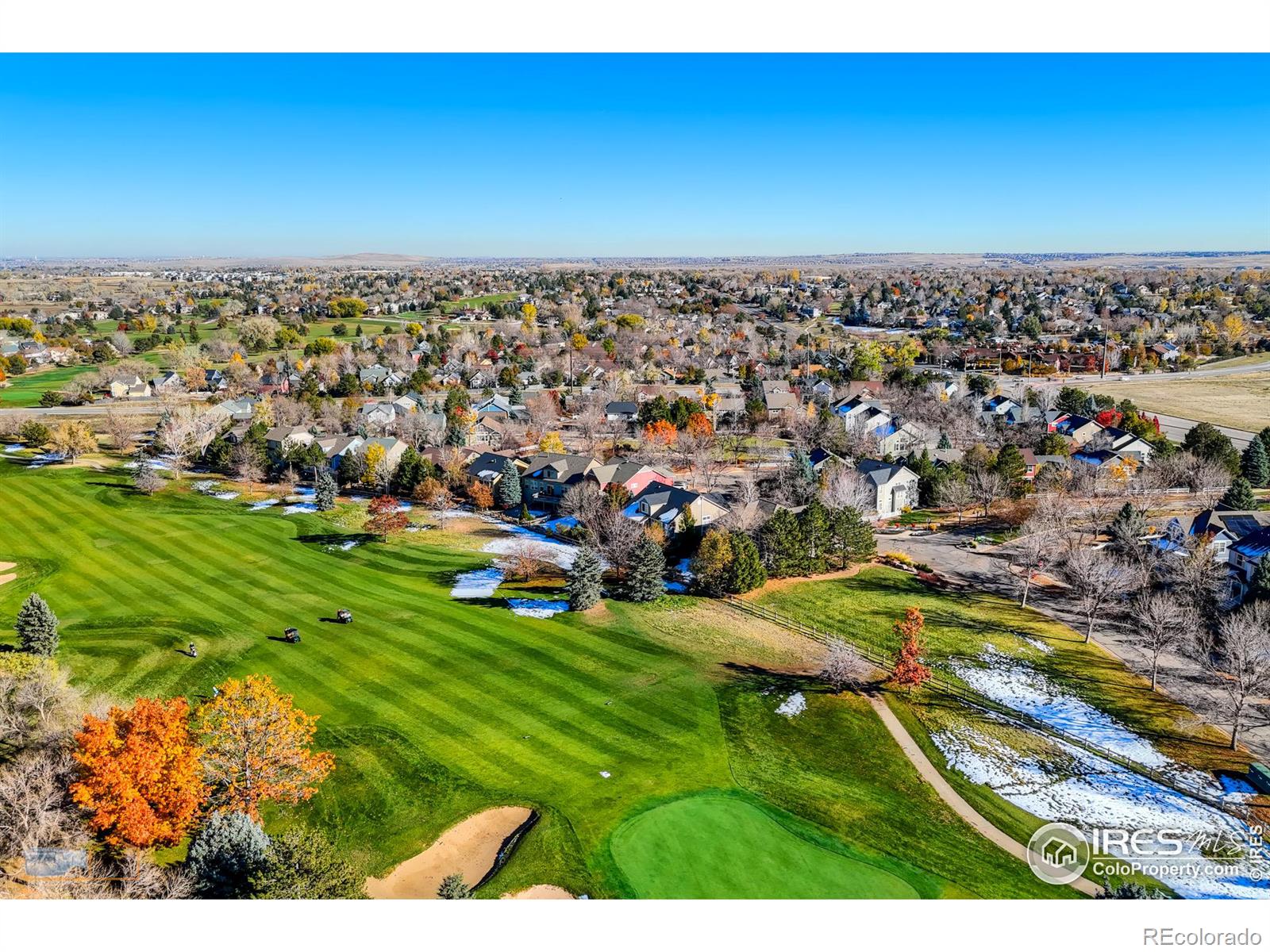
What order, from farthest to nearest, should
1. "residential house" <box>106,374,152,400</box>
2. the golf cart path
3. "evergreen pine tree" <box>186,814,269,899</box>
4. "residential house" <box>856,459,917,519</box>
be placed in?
1. "residential house" <box>106,374,152,400</box>
2. "residential house" <box>856,459,917,519</box>
3. the golf cart path
4. "evergreen pine tree" <box>186,814,269,899</box>

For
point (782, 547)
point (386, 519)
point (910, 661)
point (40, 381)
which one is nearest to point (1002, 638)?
point (910, 661)

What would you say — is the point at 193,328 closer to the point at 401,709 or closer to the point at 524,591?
the point at 524,591

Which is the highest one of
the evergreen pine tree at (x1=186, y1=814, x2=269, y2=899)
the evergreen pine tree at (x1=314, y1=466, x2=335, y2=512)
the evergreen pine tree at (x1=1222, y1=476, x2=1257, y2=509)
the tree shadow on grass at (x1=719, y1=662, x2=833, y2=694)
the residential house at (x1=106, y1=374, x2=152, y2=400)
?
the residential house at (x1=106, y1=374, x2=152, y2=400)

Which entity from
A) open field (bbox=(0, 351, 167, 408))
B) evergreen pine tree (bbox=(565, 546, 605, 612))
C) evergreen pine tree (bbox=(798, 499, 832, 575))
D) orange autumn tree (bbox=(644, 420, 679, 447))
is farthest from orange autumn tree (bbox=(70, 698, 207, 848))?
open field (bbox=(0, 351, 167, 408))

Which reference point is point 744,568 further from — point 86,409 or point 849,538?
point 86,409

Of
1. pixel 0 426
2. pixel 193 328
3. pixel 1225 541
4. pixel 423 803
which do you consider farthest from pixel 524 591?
pixel 193 328

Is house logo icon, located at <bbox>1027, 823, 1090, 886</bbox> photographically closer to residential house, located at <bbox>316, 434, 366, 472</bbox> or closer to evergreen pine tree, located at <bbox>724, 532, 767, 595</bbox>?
evergreen pine tree, located at <bbox>724, 532, 767, 595</bbox>

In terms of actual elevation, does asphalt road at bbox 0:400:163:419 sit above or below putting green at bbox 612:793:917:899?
above
